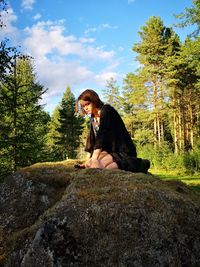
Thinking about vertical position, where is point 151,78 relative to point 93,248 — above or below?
above

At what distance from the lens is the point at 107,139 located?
497 centimetres

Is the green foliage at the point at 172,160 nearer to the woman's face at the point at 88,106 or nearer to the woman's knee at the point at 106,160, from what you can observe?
the woman's face at the point at 88,106

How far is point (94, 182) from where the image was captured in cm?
404

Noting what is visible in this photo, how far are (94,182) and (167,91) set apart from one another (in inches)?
1350

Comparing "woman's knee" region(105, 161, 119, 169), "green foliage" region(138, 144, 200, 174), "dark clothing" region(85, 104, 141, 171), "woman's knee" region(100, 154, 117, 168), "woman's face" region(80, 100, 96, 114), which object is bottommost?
"green foliage" region(138, 144, 200, 174)

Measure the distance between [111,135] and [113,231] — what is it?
2.06 m

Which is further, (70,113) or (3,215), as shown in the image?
(70,113)

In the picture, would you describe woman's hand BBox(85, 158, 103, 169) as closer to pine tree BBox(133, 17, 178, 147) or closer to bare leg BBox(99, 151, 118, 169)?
bare leg BBox(99, 151, 118, 169)

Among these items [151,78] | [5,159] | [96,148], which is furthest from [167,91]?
[96,148]

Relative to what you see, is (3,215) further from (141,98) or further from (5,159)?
(141,98)

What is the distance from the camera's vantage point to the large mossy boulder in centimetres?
301

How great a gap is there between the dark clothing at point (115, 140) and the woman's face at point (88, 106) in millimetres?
226

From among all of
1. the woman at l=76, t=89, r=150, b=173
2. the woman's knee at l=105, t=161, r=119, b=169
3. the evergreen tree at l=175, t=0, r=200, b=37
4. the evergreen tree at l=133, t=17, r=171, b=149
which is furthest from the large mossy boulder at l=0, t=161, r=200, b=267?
the evergreen tree at l=133, t=17, r=171, b=149

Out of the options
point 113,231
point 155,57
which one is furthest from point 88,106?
point 155,57
